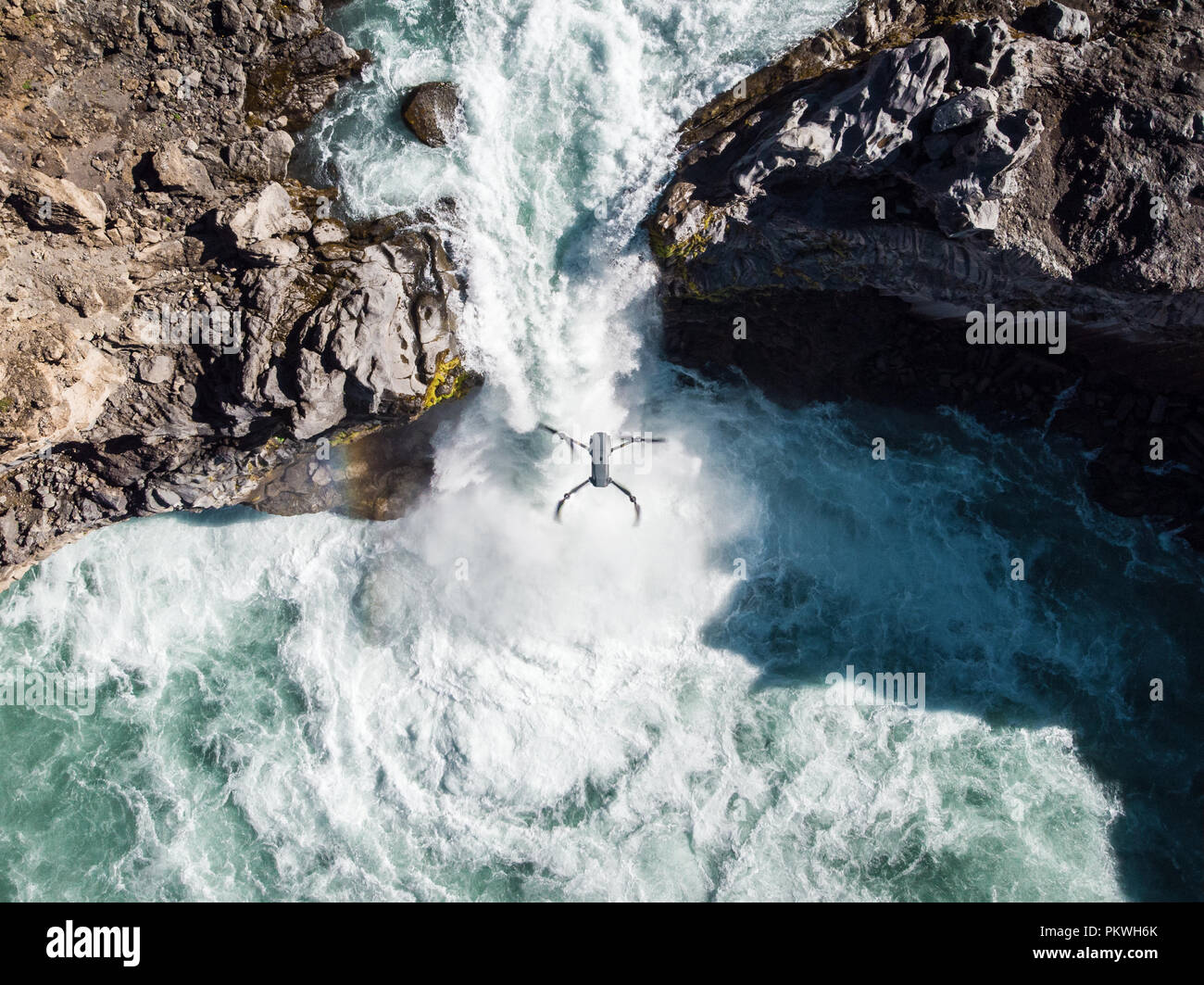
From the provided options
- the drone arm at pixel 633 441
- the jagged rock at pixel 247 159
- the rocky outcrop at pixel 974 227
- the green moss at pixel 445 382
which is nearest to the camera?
the rocky outcrop at pixel 974 227

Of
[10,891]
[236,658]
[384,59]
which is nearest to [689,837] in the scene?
[236,658]

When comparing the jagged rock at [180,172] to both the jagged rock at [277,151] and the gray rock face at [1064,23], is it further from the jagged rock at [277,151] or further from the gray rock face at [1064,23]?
the gray rock face at [1064,23]

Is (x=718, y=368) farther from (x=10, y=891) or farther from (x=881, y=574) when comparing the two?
(x=10, y=891)

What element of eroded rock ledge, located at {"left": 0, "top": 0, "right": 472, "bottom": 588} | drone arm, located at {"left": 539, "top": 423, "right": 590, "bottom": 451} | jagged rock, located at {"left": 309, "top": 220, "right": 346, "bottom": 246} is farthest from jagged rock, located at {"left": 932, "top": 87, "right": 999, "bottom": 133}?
jagged rock, located at {"left": 309, "top": 220, "right": 346, "bottom": 246}

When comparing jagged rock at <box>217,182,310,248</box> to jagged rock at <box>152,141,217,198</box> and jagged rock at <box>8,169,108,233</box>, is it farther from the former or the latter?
jagged rock at <box>8,169,108,233</box>

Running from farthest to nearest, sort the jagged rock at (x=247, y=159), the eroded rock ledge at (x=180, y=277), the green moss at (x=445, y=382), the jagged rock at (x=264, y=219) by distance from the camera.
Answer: the green moss at (x=445, y=382) → the jagged rock at (x=247, y=159) → the jagged rock at (x=264, y=219) → the eroded rock ledge at (x=180, y=277)

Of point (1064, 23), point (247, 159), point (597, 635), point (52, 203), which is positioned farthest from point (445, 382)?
point (1064, 23)

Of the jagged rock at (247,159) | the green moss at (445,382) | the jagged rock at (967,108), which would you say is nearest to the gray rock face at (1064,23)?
the jagged rock at (967,108)

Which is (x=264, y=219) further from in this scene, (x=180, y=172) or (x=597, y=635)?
(x=597, y=635)
